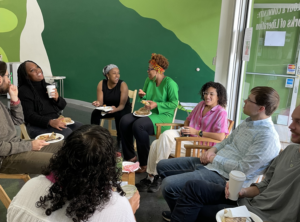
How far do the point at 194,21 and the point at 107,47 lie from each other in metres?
2.01

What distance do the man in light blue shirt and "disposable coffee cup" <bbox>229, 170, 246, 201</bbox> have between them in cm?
29

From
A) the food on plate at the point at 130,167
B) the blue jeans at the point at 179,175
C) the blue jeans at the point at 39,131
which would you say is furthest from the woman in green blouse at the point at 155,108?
the food on plate at the point at 130,167

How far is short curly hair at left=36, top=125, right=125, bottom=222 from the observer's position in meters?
0.89

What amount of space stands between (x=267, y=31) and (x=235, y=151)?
2.00 m

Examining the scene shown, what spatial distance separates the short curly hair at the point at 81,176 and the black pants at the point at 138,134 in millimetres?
1761

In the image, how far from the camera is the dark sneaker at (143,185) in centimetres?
240

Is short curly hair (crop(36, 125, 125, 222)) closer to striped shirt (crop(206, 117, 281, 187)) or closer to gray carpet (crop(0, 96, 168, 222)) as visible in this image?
striped shirt (crop(206, 117, 281, 187))

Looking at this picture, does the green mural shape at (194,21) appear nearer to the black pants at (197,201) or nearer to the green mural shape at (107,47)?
the green mural shape at (107,47)

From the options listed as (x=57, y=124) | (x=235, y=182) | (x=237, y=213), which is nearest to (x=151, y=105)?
(x=57, y=124)

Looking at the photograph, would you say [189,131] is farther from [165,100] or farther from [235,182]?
[235,182]

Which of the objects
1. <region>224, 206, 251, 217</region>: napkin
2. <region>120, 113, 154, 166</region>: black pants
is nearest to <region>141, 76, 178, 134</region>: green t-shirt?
<region>120, 113, 154, 166</region>: black pants

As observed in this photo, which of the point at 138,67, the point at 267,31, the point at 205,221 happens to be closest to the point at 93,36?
the point at 138,67

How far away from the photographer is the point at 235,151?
1.82 meters

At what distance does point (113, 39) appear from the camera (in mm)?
5000
